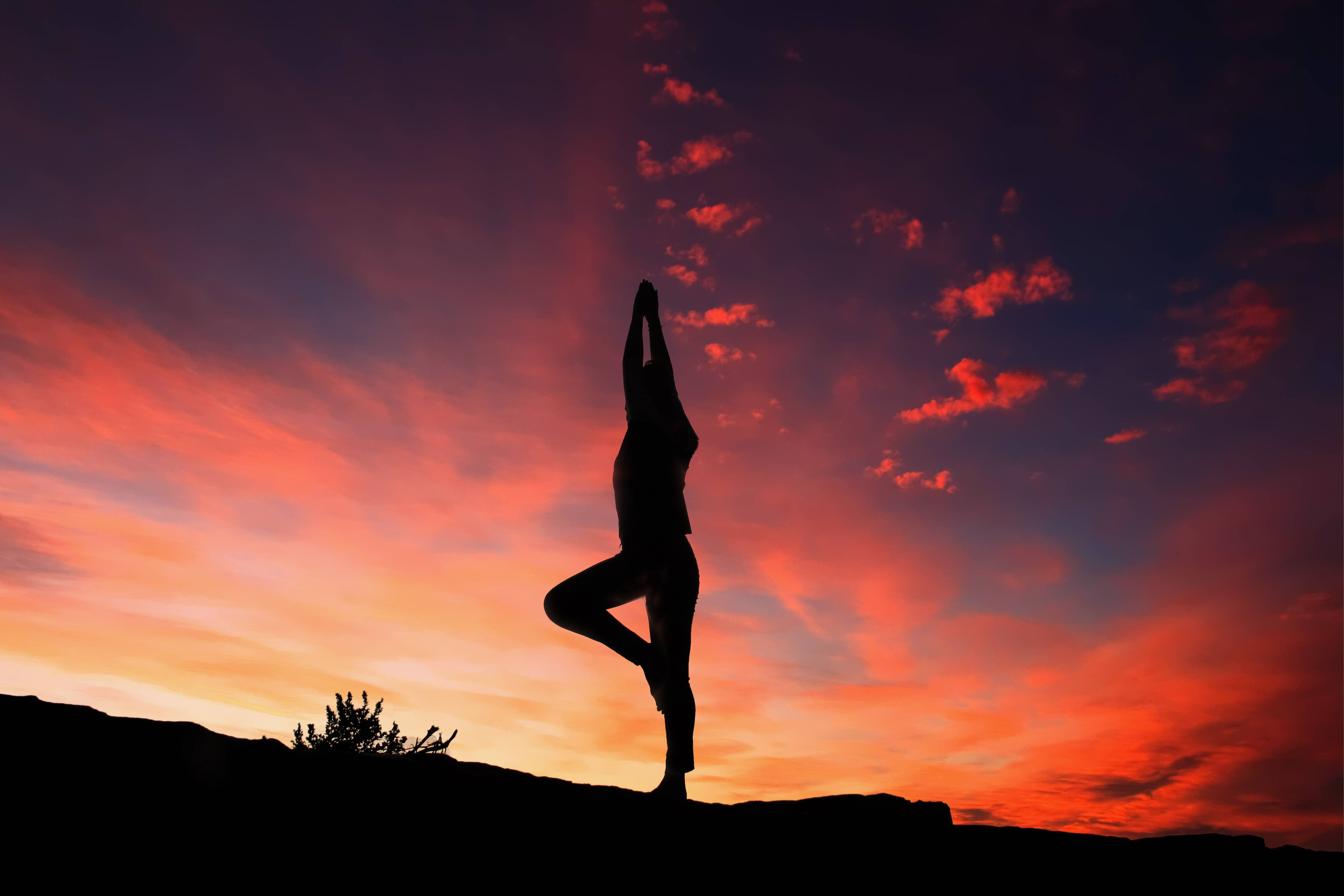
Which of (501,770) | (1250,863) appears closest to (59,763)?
(501,770)

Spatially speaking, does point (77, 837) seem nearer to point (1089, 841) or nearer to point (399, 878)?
point (399, 878)

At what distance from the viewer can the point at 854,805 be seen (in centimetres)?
392

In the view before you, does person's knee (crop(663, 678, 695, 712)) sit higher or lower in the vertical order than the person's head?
lower

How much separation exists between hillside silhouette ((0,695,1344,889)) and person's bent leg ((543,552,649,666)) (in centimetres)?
111

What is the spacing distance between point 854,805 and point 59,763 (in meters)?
3.32

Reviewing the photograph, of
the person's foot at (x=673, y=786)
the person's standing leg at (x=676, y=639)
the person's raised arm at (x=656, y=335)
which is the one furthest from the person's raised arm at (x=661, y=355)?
the person's foot at (x=673, y=786)

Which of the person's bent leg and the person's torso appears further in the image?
the person's torso

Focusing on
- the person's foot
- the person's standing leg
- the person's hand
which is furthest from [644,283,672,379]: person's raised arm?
the person's foot

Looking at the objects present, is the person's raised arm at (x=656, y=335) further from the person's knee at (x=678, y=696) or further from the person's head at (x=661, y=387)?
the person's knee at (x=678, y=696)

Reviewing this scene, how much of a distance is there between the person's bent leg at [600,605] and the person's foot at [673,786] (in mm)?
596

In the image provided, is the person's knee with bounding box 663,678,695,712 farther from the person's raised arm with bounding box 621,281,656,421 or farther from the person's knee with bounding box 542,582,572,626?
the person's raised arm with bounding box 621,281,656,421

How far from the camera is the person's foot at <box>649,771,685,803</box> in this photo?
402 centimetres

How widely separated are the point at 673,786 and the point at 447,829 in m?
1.85

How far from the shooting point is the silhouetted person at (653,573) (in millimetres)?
4160
